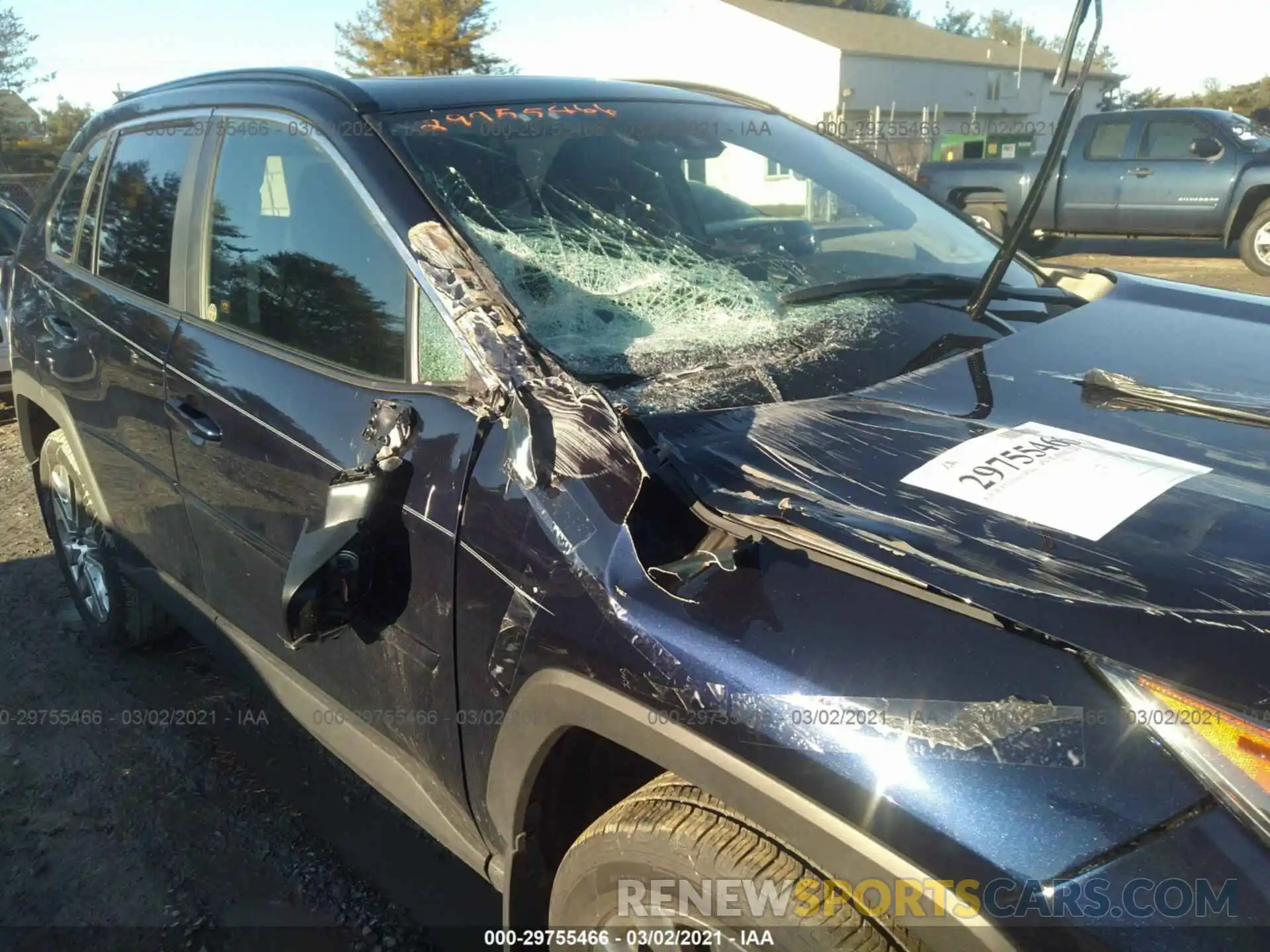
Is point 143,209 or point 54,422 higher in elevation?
point 143,209

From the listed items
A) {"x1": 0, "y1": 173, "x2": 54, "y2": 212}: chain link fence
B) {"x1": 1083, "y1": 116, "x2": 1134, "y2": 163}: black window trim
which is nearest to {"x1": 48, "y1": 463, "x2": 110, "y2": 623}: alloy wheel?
{"x1": 1083, "y1": 116, "x2": 1134, "y2": 163}: black window trim

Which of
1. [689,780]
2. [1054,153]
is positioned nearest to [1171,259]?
[1054,153]

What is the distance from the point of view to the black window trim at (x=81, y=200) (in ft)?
11.5

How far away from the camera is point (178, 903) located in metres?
2.62

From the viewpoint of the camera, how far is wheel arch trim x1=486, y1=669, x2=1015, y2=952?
1.21m

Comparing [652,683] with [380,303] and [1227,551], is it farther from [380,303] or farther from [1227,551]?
[380,303]

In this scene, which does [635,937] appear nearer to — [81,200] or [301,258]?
[301,258]

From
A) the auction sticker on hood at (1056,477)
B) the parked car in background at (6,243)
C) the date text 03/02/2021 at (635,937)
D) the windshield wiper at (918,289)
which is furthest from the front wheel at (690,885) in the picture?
the parked car in background at (6,243)

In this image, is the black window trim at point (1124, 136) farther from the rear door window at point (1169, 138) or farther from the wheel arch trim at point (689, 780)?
the wheel arch trim at point (689, 780)

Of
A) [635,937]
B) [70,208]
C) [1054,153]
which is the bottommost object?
[635,937]

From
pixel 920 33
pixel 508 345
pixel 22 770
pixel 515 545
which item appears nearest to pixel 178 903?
pixel 22 770

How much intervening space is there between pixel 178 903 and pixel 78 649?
5.68 feet

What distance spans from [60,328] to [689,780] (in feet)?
9.79

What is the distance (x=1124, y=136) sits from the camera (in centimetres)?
1367
